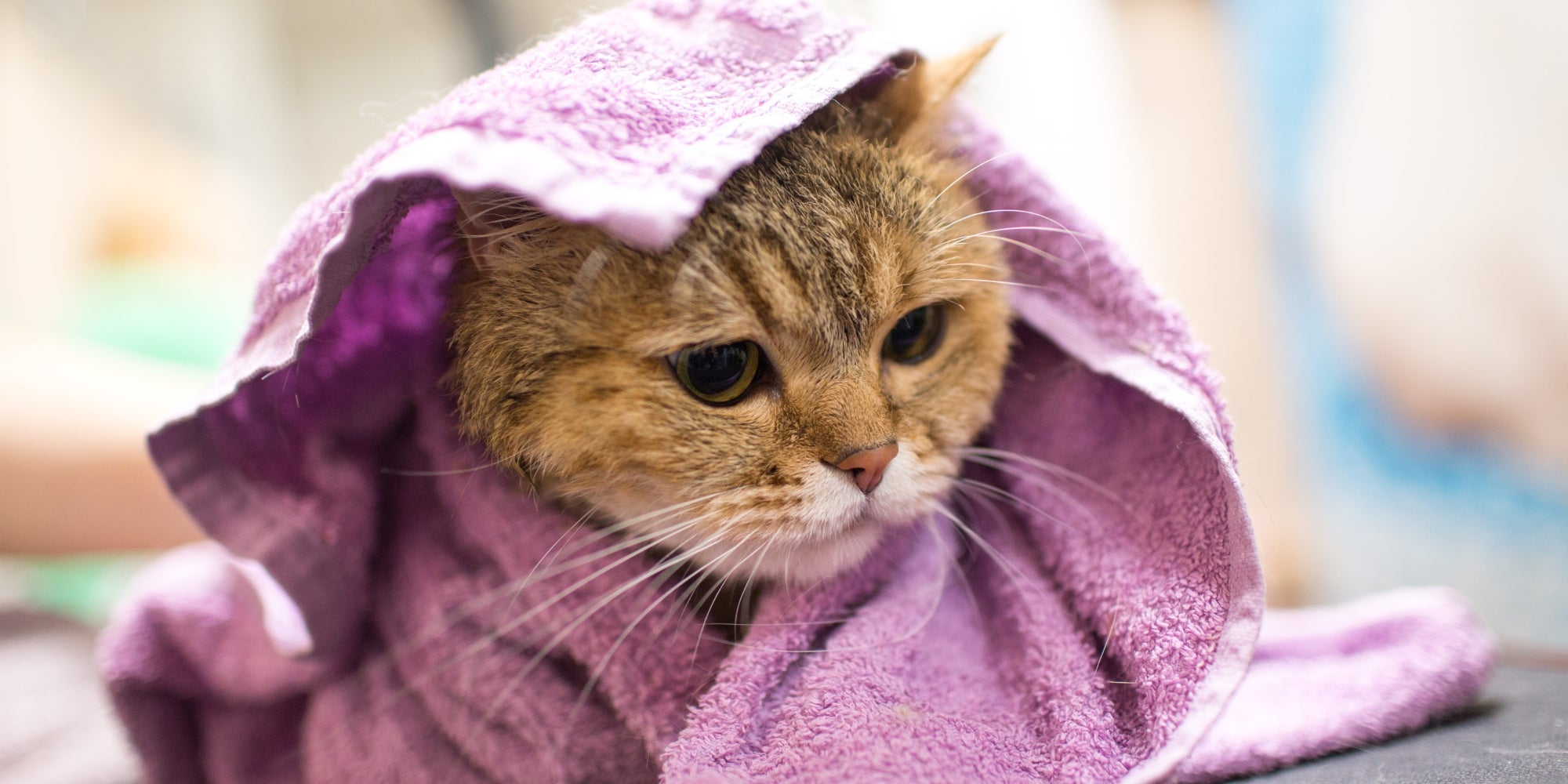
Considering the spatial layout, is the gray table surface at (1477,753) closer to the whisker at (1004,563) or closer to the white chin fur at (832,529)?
the whisker at (1004,563)

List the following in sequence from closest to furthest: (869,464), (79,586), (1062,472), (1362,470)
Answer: (869,464), (1062,472), (79,586), (1362,470)

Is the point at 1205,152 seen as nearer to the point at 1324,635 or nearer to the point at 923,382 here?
the point at 1324,635

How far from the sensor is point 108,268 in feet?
5.31

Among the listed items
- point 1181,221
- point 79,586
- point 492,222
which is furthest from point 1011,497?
point 79,586

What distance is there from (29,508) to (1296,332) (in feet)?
6.91

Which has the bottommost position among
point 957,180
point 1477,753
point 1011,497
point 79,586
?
point 79,586

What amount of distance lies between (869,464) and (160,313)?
1600 millimetres

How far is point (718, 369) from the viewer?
2.03 ft

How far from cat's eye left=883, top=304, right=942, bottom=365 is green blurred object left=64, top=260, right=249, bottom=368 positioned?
1377 millimetres

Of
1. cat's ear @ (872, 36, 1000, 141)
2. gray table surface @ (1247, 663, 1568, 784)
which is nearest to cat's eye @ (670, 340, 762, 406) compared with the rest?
cat's ear @ (872, 36, 1000, 141)

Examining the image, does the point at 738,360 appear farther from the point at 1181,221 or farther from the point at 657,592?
the point at 1181,221

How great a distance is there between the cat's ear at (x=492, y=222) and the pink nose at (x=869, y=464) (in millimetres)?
304

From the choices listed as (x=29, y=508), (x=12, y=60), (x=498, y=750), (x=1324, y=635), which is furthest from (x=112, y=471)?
(x=1324, y=635)

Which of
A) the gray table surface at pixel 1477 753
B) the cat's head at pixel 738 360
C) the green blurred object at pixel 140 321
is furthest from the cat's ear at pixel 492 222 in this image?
the green blurred object at pixel 140 321
